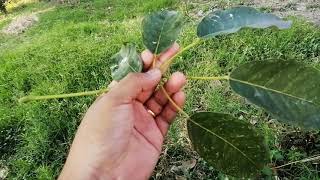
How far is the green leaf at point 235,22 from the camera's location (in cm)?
115

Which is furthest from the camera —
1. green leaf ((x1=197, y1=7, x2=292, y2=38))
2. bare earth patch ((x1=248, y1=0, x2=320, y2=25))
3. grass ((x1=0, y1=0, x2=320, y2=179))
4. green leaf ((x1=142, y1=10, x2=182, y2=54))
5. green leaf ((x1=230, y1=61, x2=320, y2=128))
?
bare earth patch ((x1=248, y1=0, x2=320, y2=25))

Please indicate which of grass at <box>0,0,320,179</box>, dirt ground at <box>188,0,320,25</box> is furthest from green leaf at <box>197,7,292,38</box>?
dirt ground at <box>188,0,320,25</box>

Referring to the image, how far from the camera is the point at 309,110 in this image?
1029 mm

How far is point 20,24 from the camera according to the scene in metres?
7.33

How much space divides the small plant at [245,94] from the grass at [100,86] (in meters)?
1.33

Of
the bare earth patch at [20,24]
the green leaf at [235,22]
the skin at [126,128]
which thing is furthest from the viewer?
the bare earth patch at [20,24]

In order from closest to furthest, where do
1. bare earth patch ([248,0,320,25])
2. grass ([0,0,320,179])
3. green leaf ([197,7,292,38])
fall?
green leaf ([197,7,292,38]), grass ([0,0,320,179]), bare earth patch ([248,0,320,25])

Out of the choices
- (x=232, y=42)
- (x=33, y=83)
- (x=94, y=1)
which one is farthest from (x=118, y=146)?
(x=94, y=1)

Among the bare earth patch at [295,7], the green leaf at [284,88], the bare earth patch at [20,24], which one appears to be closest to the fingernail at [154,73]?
the green leaf at [284,88]

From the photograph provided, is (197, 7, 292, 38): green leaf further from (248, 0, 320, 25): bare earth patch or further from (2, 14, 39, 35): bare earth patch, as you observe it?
(2, 14, 39, 35): bare earth patch

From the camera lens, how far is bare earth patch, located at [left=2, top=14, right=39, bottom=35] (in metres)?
7.17

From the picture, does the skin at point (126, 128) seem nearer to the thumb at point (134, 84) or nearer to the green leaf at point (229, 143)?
the thumb at point (134, 84)

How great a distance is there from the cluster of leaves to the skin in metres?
0.14

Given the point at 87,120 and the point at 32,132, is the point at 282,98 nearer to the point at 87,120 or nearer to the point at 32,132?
the point at 87,120
